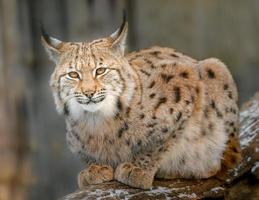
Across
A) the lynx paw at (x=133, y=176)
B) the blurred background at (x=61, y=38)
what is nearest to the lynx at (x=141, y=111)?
the lynx paw at (x=133, y=176)

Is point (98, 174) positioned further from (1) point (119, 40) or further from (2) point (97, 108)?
(1) point (119, 40)

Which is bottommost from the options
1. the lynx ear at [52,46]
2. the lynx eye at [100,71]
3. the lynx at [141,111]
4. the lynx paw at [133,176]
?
the lynx paw at [133,176]

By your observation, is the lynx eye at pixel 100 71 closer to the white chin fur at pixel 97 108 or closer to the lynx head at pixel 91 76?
the lynx head at pixel 91 76

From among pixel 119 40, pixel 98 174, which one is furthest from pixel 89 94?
pixel 98 174

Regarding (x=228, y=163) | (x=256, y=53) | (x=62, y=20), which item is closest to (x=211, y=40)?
(x=256, y=53)

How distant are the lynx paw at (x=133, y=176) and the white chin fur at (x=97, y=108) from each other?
343 millimetres

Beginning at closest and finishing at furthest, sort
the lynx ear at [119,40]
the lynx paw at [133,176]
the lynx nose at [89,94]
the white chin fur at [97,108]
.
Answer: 1. the lynx nose at [89,94]
2. the white chin fur at [97,108]
3. the lynx ear at [119,40]
4. the lynx paw at [133,176]

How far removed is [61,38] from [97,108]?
13.1ft

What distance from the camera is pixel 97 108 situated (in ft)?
19.4

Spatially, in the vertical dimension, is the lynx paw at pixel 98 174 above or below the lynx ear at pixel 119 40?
below

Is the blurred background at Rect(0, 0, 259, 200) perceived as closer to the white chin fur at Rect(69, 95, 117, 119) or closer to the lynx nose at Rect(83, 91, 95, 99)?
the white chin fur at Rect(69, 95, 117, 119)

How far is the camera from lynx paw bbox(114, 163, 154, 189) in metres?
6.17

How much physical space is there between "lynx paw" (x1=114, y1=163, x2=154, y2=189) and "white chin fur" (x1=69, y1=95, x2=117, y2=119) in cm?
34

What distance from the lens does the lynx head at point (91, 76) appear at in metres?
5.84
